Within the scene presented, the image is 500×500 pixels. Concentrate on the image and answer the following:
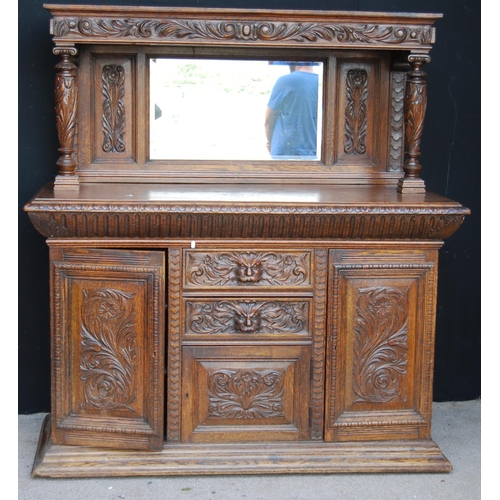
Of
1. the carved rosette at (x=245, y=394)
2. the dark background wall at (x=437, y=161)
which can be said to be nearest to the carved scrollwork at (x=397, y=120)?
→ the dark background wall at (x=437, y=161)

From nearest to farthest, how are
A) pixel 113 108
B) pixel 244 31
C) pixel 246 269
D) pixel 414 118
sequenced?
pixel 246 269 < pixel 244 31 < pixel 414 118 < pixel 113 108

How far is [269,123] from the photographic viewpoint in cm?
379

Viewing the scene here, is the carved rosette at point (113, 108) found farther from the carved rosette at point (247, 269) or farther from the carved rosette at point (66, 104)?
the carved rosette at point (247, 269)

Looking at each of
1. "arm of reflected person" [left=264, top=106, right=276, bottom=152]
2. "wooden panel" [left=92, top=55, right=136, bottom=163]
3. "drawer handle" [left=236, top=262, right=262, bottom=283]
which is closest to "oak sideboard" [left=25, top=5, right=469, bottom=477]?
"drawer handle" [left=236, top=262, right=262, bottom=283]

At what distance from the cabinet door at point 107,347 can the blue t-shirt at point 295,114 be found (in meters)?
Result: 0.95

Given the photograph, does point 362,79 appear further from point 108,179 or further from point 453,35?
point 108,179

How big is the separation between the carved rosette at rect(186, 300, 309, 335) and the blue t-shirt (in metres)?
0.84

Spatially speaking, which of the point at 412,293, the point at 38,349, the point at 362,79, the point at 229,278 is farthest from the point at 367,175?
the point at 38,349

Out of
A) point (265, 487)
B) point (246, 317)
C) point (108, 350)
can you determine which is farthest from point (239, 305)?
point (265, 487)

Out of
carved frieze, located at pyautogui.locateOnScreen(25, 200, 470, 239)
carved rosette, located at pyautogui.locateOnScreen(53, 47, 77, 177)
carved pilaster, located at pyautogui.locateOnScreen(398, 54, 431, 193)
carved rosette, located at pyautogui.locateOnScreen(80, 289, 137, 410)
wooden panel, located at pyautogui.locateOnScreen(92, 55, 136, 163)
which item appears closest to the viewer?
carved frieze, located at pyautogui.locateOnScreen(25, 200, 470, 239)

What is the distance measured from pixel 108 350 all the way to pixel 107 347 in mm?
13

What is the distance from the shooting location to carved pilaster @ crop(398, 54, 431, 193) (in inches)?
139

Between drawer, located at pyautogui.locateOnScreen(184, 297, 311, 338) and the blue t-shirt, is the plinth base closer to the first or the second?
drawer, located at pyautogui.locateOnScreen(184, 297, 311, 338)

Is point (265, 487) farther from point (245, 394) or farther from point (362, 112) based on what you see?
point (362, 112)
